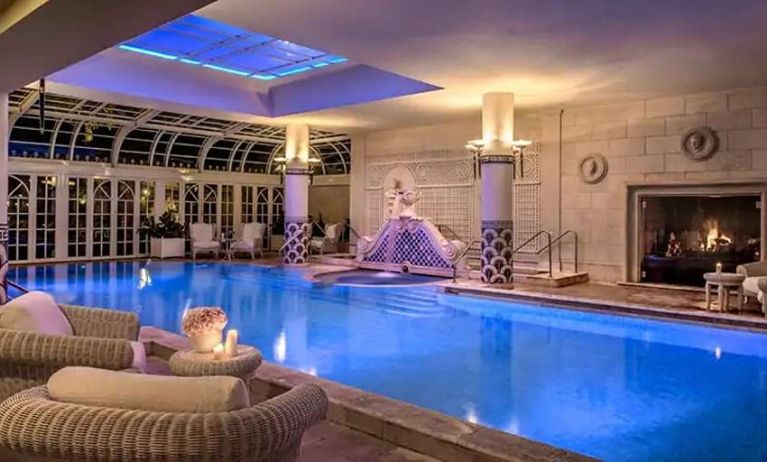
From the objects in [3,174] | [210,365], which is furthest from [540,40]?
[3,174]

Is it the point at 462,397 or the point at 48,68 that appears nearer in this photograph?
the point at 462,397

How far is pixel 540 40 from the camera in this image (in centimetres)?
632

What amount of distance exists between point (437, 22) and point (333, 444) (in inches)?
166

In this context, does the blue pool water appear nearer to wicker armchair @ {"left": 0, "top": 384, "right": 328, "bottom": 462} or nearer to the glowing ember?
wicker armchair @ {"left": 0, "top": 384, "right": 328, "bottom": 462}

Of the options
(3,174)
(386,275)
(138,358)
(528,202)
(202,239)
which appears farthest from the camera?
(202,239)

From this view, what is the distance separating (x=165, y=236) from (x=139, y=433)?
14085 millimetres

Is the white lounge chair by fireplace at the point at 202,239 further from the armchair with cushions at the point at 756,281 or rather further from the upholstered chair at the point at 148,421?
the upholstered chair at the point at 148,421

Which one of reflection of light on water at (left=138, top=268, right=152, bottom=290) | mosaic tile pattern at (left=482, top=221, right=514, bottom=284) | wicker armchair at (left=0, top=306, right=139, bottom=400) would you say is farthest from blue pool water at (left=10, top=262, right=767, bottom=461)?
wicker armchair at (left=0, top=306, right=139, bottom=400)

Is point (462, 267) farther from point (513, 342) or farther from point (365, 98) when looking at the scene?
point (513, 342)

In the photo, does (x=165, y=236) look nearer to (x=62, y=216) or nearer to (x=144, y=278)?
(x=62, y=216)

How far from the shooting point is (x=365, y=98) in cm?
1006

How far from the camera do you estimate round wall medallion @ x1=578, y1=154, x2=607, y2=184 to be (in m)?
10.3

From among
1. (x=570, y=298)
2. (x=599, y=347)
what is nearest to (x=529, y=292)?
(x=570, y=298)

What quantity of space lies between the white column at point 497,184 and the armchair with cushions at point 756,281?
129 inches
